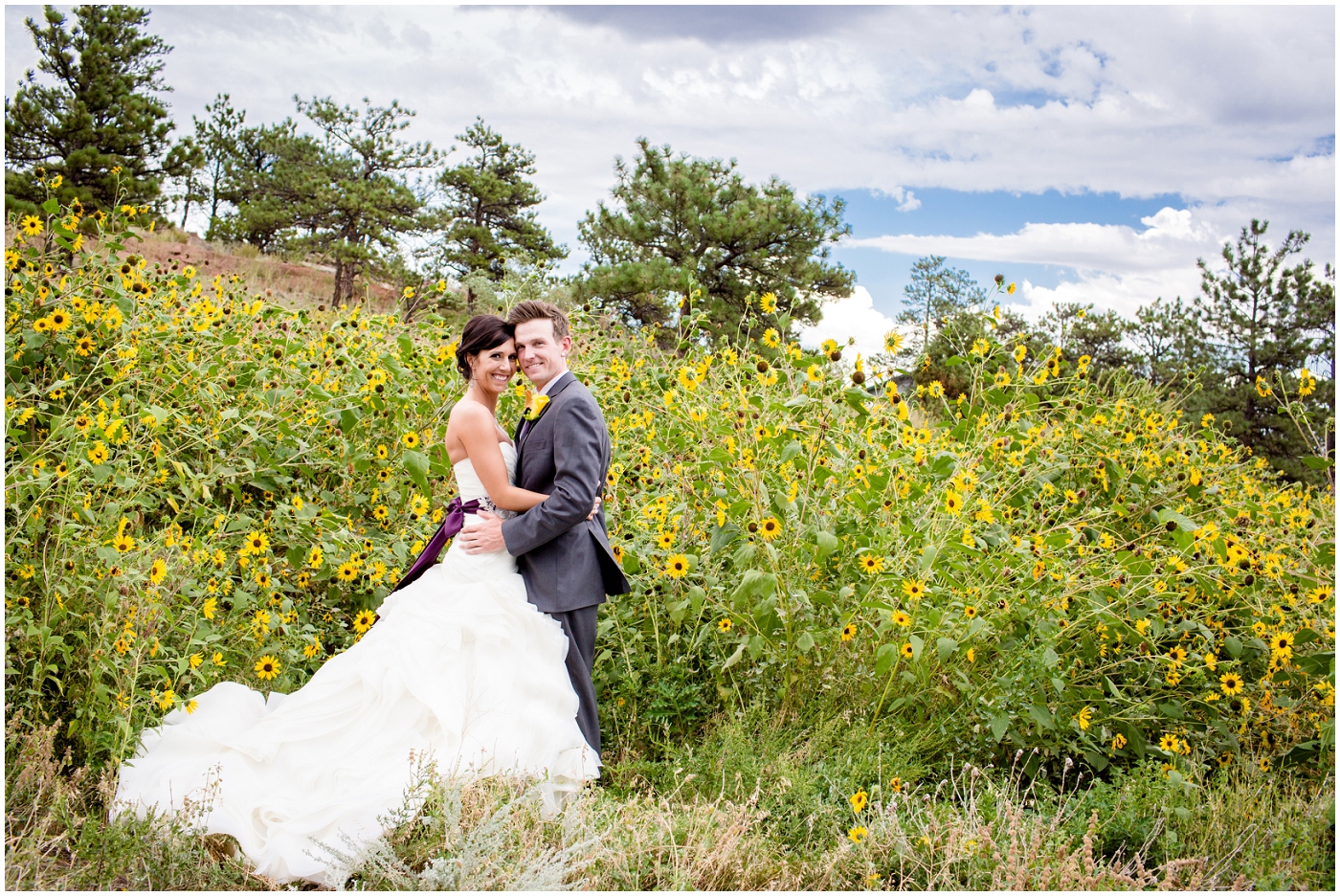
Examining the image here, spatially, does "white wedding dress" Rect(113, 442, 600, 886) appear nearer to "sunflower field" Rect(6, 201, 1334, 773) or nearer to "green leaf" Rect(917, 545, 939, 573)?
"sunflower field" Rect(6, 201, 1334, 773)

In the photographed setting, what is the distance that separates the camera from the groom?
2779 millimetres

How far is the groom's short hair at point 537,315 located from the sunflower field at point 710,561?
494 millimetres

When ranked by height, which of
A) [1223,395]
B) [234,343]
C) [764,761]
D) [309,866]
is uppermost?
[1223,395]

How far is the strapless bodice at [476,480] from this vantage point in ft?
9.84

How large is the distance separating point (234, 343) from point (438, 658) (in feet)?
6.31

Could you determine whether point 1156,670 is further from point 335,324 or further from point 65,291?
point 65,291

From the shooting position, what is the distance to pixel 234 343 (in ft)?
12.9

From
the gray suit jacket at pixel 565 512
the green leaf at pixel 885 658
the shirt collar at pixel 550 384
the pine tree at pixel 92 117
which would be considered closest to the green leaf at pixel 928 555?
the green leaf at pixel 885 658

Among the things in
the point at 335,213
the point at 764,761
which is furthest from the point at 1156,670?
the point at 335,213

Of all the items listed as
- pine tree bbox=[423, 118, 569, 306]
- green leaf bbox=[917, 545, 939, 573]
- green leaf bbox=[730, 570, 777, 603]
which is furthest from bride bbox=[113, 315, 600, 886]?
pine tree bbox=[423, 118, 569, 306]

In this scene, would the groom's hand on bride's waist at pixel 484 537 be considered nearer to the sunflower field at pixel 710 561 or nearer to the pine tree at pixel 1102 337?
the sunflower field at pixel 710 561

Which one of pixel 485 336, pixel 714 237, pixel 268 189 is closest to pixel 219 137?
pixel 268 189

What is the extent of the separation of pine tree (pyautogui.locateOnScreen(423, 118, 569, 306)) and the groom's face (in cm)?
1733

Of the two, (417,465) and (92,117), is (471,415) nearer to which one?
(417,465)
